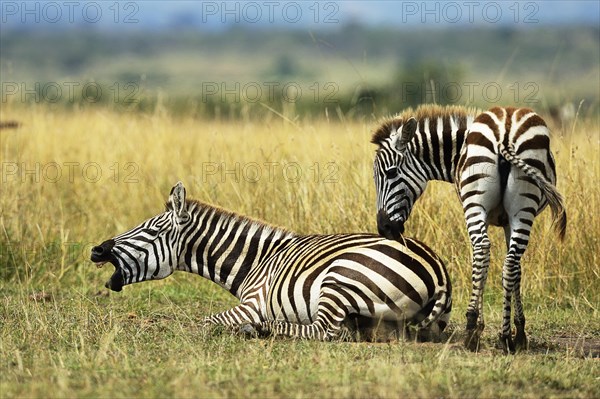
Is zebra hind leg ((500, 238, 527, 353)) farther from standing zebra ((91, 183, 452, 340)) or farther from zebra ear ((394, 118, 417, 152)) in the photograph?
zebra ear ((394, 118, 417, 152))

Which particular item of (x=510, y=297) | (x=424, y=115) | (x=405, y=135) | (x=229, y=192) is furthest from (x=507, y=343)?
(x=229, y=192)

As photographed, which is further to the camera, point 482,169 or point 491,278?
point 491,278

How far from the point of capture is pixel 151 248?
818cm

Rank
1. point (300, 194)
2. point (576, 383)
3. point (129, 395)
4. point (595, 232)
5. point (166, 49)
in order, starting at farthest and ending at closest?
point (166, 49) < point (300, 194) < point (595, 232) < point (576, 383) < point (129, 395)

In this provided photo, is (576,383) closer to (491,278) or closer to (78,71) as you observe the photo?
(491,278)

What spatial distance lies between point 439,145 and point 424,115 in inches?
10.1

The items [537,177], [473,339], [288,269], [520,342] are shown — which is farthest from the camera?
[288,269]

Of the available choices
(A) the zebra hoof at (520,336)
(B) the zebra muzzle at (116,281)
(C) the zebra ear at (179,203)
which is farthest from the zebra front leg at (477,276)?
(B) the zebra muzzle at (116,281)

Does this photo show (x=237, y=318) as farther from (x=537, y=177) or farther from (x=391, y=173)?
(x=537, y=177)

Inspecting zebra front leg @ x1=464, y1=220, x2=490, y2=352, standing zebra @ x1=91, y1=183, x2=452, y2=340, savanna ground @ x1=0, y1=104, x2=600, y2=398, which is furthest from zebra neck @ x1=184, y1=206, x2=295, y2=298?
zebra front leg @ x1=464, y1=220, x2=490, y2=352

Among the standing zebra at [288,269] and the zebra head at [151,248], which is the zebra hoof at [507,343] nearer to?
the standing zebra at [288,269]

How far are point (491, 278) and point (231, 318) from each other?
301 cm

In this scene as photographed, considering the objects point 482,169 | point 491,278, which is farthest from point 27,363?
point 491,278

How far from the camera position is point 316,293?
7.55 meters
